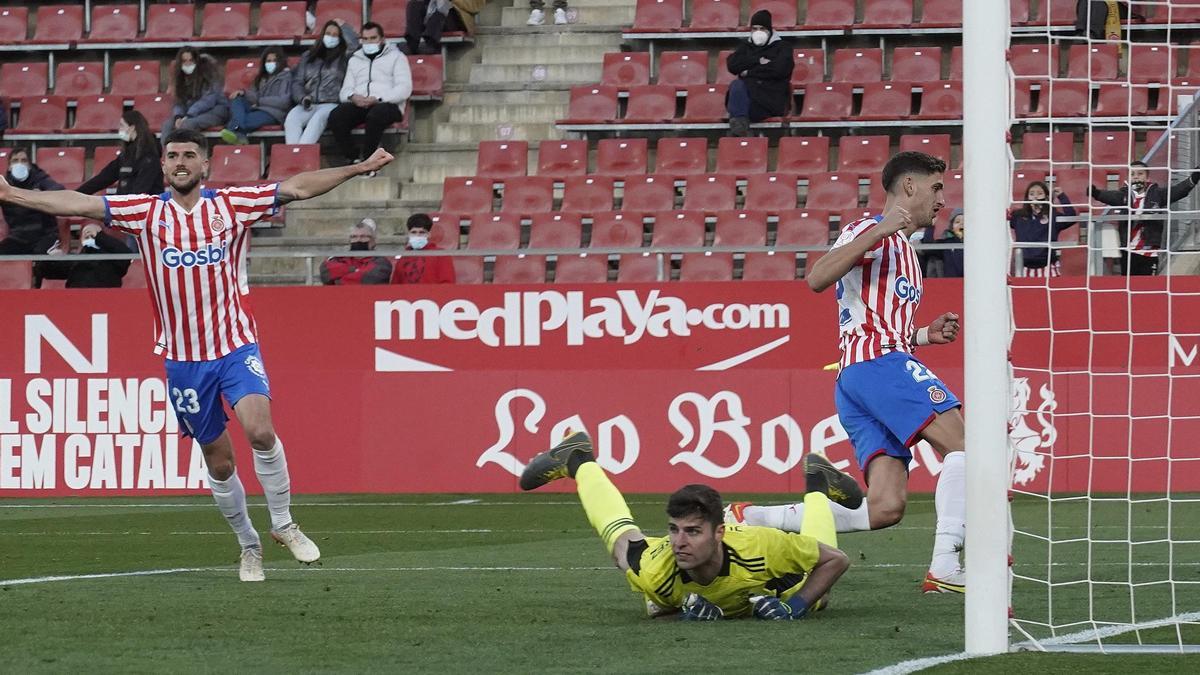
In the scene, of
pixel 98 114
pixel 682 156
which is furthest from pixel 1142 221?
pixel 98 114

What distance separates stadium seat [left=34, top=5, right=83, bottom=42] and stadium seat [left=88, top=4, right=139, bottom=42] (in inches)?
7.0

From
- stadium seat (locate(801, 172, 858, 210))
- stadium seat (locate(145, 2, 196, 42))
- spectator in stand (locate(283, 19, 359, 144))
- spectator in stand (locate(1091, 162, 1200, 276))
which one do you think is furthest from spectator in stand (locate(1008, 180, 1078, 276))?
stadium seat (locate(145, 2, 196, 42))

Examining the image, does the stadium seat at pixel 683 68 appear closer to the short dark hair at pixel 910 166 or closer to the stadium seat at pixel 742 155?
the stadium seat at pixel 742 155

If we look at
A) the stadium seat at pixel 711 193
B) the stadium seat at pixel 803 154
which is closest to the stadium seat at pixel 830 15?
the stadium seat at pixel 803 154

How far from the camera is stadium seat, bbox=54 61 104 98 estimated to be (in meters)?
21.9

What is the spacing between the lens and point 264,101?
2034 centimetres

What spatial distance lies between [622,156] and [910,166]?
38.8 feet

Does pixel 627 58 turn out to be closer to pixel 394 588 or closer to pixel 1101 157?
pixel 1101 157

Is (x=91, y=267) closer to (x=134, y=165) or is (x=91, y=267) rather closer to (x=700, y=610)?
(x=134, y=165)

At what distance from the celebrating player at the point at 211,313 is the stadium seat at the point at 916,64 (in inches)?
484

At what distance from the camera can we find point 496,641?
6152 mm

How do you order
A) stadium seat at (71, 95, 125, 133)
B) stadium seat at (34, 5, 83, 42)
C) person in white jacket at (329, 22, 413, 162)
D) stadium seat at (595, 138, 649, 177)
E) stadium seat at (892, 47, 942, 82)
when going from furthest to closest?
stadium seat at (34, 5, 83, 42) < stadium seat at (71, 95, 125, 133) < stadium seat at (892, 47, 942, 82) < person in white jacket at (329, 22, 413, 162) < stadium seat at (595, 138, 649, 177)

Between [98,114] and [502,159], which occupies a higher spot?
[98,114]

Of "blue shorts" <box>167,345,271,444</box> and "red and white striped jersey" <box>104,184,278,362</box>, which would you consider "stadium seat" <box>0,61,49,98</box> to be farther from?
"blue shorts" <box>167,345,271,444</box>
